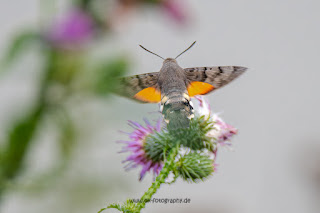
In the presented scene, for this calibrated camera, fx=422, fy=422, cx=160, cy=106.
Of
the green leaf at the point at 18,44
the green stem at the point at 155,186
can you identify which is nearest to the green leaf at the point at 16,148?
the green leaf at the point at 18,44

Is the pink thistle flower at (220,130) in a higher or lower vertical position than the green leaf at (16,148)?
lower

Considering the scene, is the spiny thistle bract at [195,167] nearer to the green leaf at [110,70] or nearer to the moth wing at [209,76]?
the moth wing at [209,76]

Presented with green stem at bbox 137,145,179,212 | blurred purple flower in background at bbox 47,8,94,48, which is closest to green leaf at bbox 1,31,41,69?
blurred purple flower in background at bbox 47,8,94,48

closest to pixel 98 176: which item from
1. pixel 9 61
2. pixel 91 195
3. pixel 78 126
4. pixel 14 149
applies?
pixel 91 195

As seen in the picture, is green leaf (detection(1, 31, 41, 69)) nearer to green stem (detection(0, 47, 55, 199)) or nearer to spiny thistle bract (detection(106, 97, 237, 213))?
green stem (detection(0, 47, 55, 199))

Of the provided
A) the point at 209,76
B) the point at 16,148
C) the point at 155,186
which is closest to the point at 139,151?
the point at 209,76

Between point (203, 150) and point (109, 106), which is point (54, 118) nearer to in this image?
point (109, 106)

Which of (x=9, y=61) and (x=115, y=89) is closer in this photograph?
(x=115, y=89)
